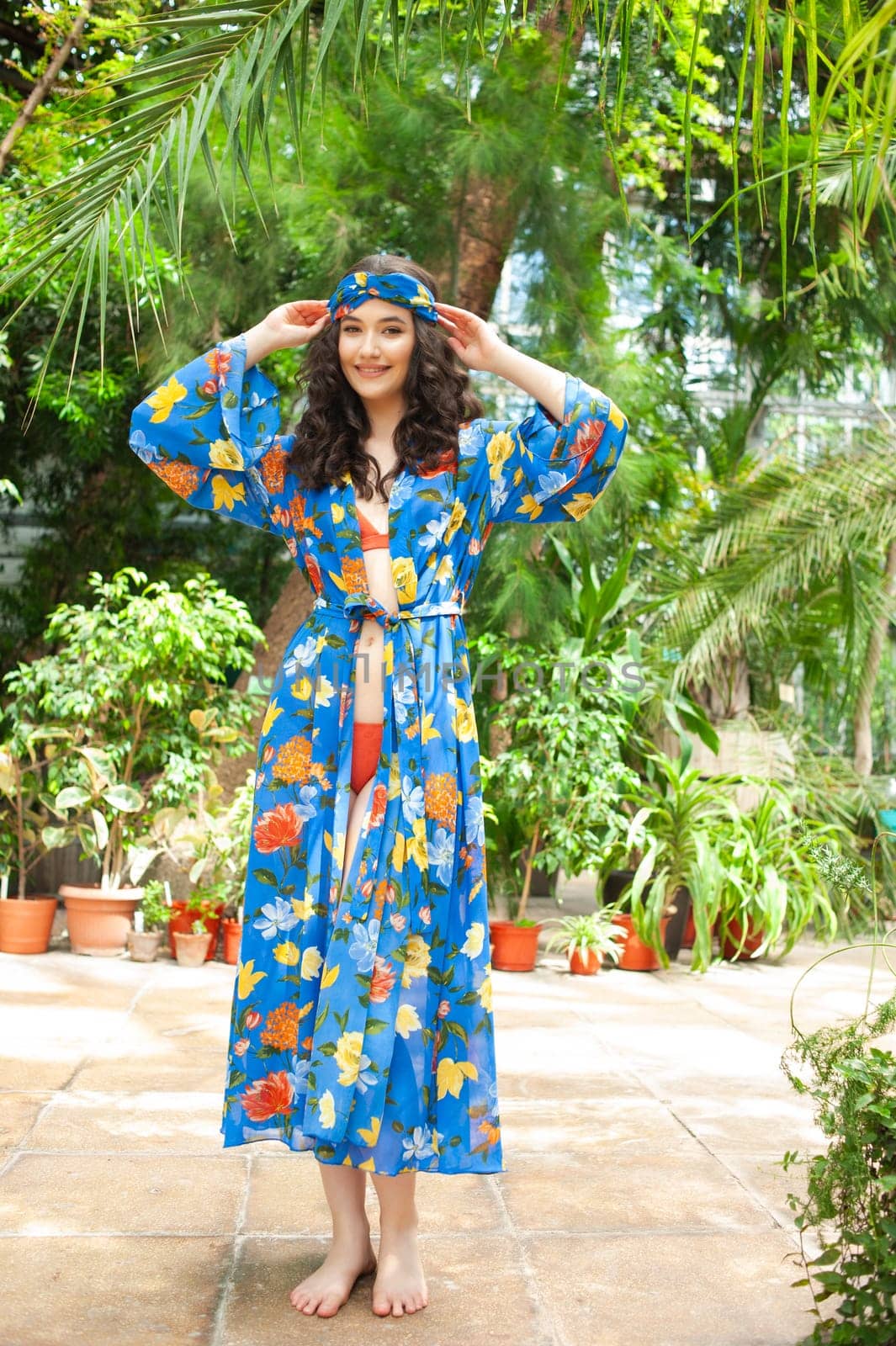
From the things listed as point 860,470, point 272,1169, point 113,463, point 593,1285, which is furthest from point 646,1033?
point 113,463

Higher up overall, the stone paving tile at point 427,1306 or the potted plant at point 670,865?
the potted plant at point 670,865

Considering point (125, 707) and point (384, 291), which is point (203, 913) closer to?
point (125, 707)

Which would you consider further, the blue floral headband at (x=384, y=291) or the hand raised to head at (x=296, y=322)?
the hand raised to head at (x=296, y=322)

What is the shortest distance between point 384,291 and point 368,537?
0.36 m

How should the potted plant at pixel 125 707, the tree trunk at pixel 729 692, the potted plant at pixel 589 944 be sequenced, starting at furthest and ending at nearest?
the tree trunk at pixel 729 692 → the potted plant at pixel 589 944 → the potted plant at pixel 125 707

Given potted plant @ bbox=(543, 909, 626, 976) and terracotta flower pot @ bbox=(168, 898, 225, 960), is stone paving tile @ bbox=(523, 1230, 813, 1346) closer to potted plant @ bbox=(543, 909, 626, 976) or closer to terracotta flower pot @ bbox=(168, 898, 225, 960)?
potted plant @ bbox=(543, 909, 626, 976)

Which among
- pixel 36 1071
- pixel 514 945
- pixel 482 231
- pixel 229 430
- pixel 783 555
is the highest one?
pixel 482 231

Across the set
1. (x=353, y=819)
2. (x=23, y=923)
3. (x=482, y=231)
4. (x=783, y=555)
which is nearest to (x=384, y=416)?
(x=353, y=819)

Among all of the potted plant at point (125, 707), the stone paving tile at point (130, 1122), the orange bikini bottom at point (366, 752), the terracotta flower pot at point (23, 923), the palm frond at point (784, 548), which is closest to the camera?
the orange bikini bottom at point (366, 752)

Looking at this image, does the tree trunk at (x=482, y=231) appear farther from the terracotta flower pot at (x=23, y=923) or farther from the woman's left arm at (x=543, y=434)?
the woman's left arm at (x=543, y=434)

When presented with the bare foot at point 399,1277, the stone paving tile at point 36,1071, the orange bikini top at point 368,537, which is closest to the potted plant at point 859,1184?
the bare foot at point 399,1277

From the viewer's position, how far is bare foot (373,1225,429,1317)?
178 centimetres

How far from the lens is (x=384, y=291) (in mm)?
1882

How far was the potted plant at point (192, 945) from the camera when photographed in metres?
4.41
